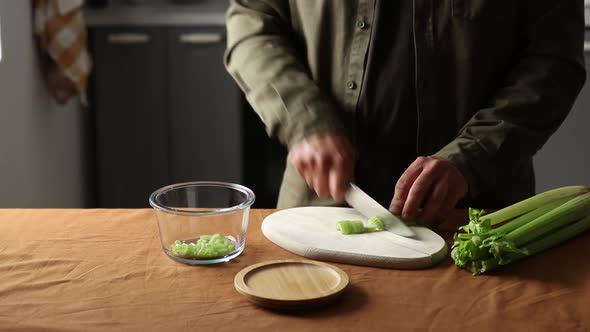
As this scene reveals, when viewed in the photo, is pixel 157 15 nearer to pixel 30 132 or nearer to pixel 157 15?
pixel 157 15

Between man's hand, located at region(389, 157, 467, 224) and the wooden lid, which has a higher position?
man's hand, located at region(389, 157, 467, 224)

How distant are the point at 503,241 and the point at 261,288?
1.17 ft

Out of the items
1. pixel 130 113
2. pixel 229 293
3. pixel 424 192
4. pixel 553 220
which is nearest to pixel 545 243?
pixel 553 220

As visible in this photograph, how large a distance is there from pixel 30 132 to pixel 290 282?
1912 millimetres

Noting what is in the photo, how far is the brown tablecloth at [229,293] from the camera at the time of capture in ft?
3.34

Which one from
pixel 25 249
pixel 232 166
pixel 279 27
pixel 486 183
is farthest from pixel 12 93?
pixel 486 183

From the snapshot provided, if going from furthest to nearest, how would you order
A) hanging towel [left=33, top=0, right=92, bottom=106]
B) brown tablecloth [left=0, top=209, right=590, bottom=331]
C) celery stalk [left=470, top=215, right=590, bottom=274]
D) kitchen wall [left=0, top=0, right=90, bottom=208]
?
hanging towel [left=33, top=0, right=92, bottom=106], kitchen wall [left=0, top=0, right=90, bottom=208], celery stalk [left=470, top=215, right=590, bottom=274], brown tablecloth [left=0, top=209, right=590, bottom=331]

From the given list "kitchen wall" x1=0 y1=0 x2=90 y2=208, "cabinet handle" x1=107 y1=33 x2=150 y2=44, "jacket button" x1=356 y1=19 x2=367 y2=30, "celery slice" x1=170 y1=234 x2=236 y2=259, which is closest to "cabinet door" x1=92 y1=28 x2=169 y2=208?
"cabinet handle" x1=107 y1=33 x2=150 y2=44

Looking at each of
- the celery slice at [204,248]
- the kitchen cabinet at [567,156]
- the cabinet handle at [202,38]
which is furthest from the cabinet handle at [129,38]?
the celery slice at [204,248]

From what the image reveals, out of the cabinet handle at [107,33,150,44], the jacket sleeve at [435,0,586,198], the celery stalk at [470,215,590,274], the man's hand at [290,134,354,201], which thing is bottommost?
the cabinet handle at [107,33,150,44]

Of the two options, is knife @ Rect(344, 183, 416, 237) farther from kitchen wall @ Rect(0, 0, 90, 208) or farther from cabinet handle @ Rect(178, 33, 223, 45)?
cabinet handle @ Rect(178, 33, 223, 45)

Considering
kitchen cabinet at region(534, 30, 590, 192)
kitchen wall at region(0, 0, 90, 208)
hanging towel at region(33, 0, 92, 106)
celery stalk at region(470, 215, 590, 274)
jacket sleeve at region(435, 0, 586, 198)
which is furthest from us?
kitchen cabinet at region(534, 30, 590, 192)

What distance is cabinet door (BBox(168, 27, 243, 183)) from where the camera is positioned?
3.12 metres

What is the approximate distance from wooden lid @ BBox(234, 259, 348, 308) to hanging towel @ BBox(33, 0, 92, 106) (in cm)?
189
